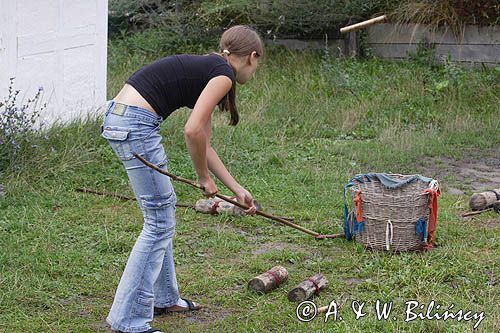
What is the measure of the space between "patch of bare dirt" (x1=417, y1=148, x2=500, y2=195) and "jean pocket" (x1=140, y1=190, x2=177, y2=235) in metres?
4.02

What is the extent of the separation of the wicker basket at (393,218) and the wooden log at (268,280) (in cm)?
95

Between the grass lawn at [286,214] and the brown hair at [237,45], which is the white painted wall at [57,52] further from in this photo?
the brown hair at [237,45]

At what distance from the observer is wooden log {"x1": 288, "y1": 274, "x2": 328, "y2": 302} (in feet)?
15.2

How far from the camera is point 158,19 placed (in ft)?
49.4

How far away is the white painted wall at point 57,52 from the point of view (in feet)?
26.3

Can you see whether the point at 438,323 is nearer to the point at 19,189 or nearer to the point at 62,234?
the point at 62,234

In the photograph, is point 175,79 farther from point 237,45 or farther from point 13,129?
point 13,129

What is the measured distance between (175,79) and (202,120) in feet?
1.19

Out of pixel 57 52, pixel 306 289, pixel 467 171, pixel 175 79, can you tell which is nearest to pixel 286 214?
pixel 306 289

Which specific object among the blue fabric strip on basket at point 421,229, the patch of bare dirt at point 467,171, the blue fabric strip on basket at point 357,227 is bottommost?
the patch of bare dirt at point 467,171

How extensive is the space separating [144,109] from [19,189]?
320 centimetres

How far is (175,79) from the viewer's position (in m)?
4.08


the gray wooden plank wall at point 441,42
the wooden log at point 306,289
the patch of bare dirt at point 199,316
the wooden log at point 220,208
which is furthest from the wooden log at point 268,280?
the gray wooden plank wall at point 441,42

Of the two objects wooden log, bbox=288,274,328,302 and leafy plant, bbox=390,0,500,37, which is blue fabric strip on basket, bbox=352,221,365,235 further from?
leafy plant, bbox=390,0,500,37
